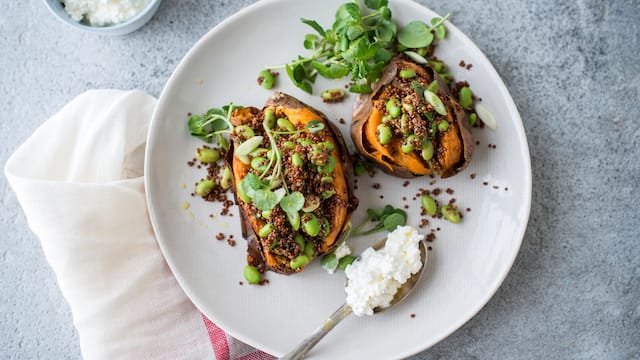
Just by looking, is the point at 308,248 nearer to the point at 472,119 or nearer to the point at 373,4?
the point at 472,119

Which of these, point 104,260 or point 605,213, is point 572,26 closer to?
point 605,213

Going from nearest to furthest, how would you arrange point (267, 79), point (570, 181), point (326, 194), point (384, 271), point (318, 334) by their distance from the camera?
point (326, 194), point (384, 271), point (318, 334), point (267, 79), point (570, 181)


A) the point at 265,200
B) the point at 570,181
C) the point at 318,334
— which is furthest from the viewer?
the point at 570,181

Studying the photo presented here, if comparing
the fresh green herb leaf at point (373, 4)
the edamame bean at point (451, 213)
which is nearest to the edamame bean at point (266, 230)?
the edamame bean at point (451, 213)

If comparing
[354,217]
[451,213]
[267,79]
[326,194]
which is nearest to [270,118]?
[267,79]

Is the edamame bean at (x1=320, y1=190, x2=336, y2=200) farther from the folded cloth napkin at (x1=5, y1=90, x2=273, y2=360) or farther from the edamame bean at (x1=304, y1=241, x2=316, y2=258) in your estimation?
the folded cloth napkin at (x1=5, y1=90, x2=273, y2=360)

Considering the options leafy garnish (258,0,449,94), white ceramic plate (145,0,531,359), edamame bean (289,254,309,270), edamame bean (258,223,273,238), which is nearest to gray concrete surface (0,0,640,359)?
white ceramic plate (145,0,531,359)

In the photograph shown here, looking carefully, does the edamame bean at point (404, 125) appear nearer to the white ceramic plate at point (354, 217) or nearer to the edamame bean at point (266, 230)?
the white ceramic plate at point (354, 217)
